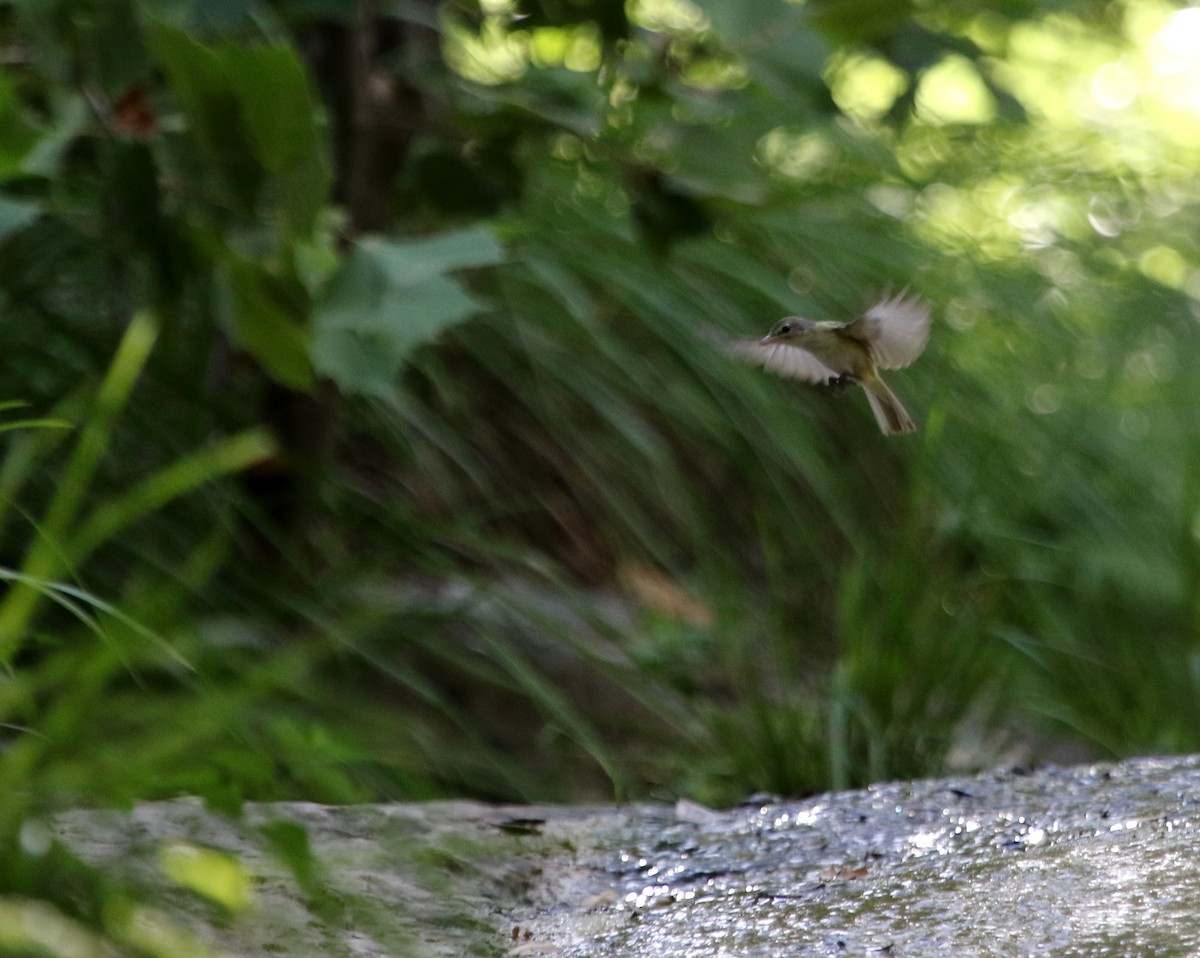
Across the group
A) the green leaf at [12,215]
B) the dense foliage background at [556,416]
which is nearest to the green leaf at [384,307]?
the dense foliage background at [556,416]

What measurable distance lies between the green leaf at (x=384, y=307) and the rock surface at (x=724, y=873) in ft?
1.16

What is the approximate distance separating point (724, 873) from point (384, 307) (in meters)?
0.50

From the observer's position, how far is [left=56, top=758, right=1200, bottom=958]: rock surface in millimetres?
867

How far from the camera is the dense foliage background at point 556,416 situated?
3.97 feet

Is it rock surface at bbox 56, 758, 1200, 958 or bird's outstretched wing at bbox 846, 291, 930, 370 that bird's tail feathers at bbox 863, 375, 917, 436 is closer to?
bird's outstretched wing at bbox 846, 291, 930, 370

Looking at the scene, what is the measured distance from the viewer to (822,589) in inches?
93.8

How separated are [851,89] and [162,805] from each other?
281cm

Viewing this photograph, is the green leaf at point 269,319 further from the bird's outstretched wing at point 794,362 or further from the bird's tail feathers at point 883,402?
the bird's tail feathers at point 883,402

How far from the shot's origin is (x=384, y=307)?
122 cm

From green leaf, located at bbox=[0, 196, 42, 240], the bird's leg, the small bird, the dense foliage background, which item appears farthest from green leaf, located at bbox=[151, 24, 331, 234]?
the bird's leg

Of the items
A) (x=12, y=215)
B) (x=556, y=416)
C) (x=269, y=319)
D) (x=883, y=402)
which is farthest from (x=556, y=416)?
(x=12, y=215)

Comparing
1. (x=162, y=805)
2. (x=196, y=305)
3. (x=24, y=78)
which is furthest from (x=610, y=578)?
(x=162, y=805)

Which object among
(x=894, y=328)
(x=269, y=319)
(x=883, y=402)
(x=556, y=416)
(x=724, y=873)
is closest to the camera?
(x=724, y=873)

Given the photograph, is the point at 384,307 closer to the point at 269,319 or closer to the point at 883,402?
the point at 269,319
